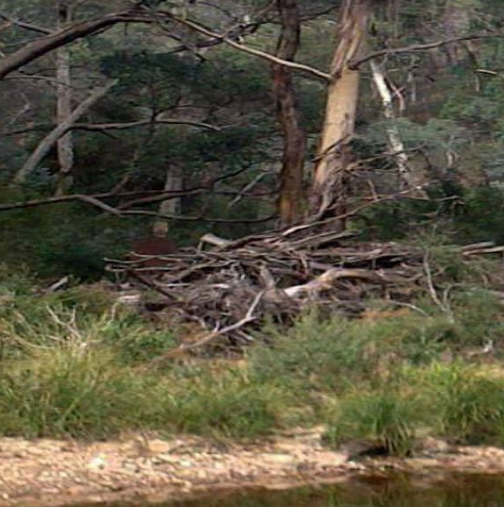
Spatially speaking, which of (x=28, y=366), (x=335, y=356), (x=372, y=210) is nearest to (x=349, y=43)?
(x=372, y=210)

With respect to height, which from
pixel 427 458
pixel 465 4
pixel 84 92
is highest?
pixel 465 4

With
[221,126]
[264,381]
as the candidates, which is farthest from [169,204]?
[264,381]

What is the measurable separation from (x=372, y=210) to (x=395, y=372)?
326 inches

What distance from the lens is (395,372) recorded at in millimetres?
9758

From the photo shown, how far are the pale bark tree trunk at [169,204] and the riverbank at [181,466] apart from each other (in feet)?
36.4

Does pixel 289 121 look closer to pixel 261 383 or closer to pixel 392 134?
pixel 392 134

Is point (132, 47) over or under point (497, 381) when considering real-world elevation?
over

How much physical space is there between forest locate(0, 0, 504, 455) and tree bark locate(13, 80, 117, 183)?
7cm

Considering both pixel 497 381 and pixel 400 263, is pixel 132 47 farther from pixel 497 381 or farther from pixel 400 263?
pixel 497 381

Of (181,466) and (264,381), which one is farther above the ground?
(264,381)

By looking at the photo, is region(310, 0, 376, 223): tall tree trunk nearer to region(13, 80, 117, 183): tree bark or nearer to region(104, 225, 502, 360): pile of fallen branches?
region(104, 225, 502, 360): pile of fallen branches

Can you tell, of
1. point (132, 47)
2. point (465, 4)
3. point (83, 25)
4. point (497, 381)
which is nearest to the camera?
point (497, 381)

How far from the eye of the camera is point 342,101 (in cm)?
1576

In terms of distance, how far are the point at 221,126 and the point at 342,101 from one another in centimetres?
543
